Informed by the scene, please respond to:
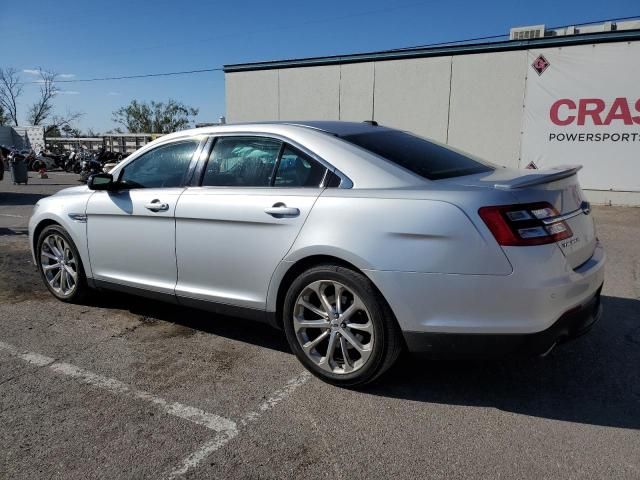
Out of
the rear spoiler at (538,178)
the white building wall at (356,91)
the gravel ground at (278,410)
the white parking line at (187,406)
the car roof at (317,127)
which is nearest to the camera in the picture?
the gravel ground at (278,410)

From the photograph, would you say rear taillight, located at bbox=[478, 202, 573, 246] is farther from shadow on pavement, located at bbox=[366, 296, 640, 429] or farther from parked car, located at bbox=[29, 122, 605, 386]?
shadow on pavement, located at bbox=[366, 296, 640, 429]

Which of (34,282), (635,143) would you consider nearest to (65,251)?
(34,282)

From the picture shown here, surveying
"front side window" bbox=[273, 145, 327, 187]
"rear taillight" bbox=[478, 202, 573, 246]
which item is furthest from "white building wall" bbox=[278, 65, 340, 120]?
"rear taillight" bbox=[478, 202, 573, 246]

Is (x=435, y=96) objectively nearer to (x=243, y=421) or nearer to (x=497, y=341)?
(x=497, y=341)

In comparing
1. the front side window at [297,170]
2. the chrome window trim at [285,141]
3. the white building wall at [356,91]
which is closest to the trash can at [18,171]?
the white building wall at [356,91]

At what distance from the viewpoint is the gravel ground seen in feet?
8.29

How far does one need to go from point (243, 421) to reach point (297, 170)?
1.59 m

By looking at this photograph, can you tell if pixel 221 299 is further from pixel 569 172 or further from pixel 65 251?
pixel 569 172

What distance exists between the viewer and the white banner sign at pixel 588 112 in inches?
484

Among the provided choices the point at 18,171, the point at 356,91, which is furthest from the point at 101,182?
the point at 18,171

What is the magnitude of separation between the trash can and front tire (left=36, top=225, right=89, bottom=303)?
14.9m

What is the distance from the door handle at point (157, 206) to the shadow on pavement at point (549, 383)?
199 cm

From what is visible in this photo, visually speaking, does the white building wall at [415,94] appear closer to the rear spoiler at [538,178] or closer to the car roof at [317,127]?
the car roof at [317,127]

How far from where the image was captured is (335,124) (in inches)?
155
